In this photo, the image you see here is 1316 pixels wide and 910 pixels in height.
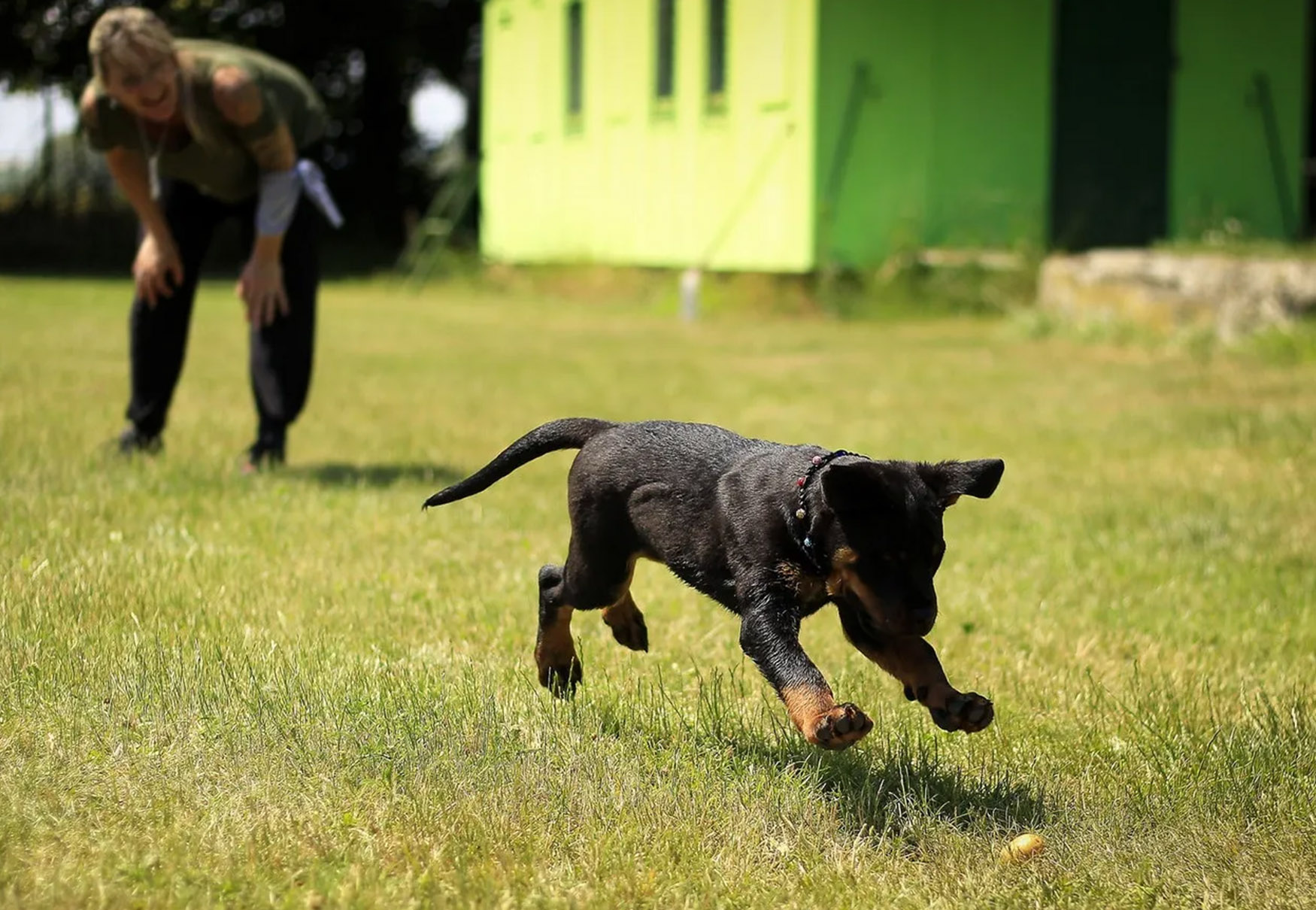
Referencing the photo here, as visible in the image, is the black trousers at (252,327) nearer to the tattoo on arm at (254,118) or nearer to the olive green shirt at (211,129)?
the olive green shirt at (211,129)

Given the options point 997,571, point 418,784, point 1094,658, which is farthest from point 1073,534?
point 418,784

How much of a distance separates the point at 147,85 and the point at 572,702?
3.74 meters

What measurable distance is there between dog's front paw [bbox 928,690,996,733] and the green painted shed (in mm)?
15378

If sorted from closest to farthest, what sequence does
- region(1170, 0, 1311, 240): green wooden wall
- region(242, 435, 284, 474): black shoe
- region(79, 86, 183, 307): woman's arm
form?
region(79, 86, 183, 307): woman's arm
region(242, 435, 284, 474): black shoe
region(1170, 0, 1311, 240): green wooden wall

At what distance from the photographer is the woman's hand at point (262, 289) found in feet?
24.4

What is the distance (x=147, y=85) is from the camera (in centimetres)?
684

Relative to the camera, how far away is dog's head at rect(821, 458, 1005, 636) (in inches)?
135

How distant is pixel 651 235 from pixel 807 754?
18.5 meters

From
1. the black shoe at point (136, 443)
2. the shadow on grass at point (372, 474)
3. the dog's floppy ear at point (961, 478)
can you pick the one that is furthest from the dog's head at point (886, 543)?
the black shoe at point (136, 443)

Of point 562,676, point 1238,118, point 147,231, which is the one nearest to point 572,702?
point 562,676

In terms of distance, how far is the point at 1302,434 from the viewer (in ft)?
31.7

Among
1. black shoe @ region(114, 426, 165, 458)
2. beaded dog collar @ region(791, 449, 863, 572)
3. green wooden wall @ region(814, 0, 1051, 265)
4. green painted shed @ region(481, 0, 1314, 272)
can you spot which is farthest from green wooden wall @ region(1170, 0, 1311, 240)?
beaded dog collar @ region(791, 449, 863, 572)

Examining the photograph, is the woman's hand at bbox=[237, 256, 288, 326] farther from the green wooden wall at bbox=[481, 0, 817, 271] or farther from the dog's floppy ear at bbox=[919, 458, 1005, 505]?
the green wooden wall at bbox=[481, 0, 817, 271]

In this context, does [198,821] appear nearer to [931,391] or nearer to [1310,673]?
[1310,673]
